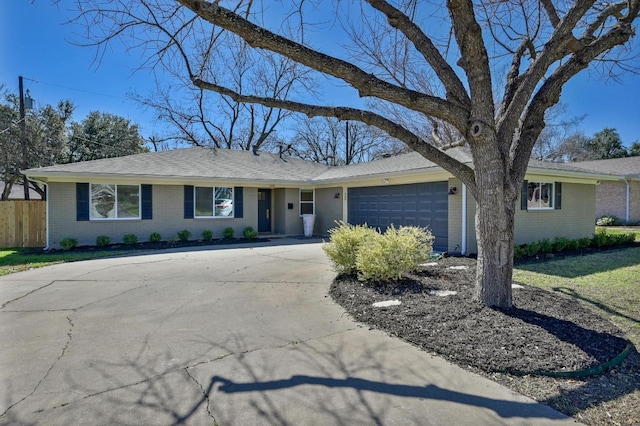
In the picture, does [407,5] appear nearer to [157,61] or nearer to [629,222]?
[157,61]

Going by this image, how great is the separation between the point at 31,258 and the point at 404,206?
11269 millimetres

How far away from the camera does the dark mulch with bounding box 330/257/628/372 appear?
3570 millimetres

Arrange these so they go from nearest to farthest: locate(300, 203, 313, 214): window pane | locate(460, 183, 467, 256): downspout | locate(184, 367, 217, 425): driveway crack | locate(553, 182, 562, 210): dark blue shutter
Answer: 1. locate(184, 367, 217, 425): driveway crack
2. locate(460, 183, 467, 256): downspout
3. locate(553, 182, 562, 210): dark blue shutter
4. locate(300, 203, 313, 214): window pane

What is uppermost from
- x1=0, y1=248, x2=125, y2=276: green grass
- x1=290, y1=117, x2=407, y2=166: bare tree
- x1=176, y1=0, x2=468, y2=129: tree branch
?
x1=290, y1=117, x2=407, y2=166: bare tree

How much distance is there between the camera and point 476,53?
4.60m

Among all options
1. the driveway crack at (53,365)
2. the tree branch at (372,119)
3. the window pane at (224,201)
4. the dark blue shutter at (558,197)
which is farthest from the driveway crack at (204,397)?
the dark blue shutter at (558,197)

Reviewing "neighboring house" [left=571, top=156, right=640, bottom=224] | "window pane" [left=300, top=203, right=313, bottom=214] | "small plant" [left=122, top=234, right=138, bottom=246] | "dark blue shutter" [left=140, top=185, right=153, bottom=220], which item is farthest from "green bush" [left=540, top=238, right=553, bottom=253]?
"small plant" [left=122, top=234, right=138, bottom=246]

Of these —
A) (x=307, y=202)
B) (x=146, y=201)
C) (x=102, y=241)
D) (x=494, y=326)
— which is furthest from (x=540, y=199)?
(x=102, y=241)

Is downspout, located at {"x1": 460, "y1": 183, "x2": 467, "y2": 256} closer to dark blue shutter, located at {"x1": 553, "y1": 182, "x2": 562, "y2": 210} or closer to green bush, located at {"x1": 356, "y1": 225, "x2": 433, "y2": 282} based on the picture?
green bush, located at {"x1": 356, "y1": 225, "x2": 433, "y2": 282}

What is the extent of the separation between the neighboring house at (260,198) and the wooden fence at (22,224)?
3.61 ft

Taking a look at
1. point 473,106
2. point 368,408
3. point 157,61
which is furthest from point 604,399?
point 157,61

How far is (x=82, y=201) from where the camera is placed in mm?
12203

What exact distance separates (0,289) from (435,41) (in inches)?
375

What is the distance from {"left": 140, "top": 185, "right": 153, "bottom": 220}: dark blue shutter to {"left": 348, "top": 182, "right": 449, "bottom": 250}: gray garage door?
25.3 ft
